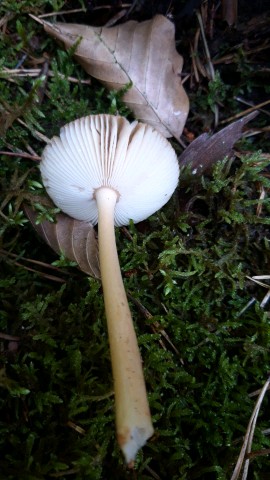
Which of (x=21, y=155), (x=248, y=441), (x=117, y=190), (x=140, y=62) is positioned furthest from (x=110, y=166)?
(x=248, y=441)

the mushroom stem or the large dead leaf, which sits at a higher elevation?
the large dead leaf

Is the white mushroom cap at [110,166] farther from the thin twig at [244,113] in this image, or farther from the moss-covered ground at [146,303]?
the thin twig at [244,113]

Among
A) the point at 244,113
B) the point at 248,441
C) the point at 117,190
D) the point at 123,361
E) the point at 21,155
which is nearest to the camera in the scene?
the point at 123,361

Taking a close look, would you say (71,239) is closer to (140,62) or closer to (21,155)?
(21,155)

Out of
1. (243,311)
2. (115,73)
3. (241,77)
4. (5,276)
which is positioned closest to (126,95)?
(115,73)

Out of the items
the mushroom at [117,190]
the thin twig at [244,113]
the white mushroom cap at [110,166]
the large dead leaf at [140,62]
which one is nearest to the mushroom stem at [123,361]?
the mushroom at [117,190]

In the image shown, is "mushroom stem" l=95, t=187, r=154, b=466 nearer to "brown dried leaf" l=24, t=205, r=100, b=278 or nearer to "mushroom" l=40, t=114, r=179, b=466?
"mushroom" l=40, t=114, r=179, b=466

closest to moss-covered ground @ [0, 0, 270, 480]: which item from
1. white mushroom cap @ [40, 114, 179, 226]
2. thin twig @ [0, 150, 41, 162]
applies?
thin twig @ [0, 150, 41, 162]
